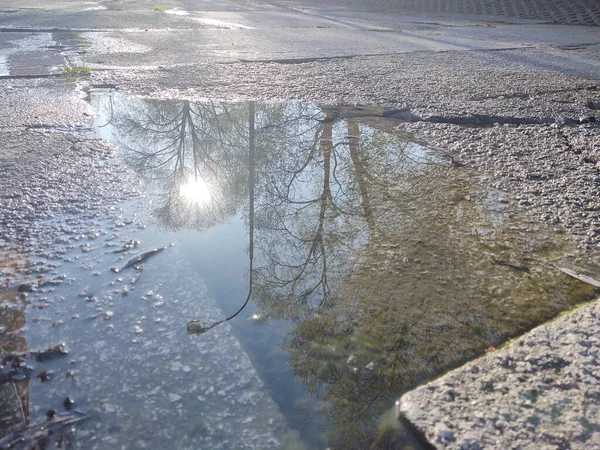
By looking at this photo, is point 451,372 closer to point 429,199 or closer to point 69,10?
point 429,199

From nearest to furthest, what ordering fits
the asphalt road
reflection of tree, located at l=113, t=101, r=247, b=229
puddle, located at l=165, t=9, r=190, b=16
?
1. reflection of tree, located at l=113, t=101, r=247, b=229
2. the asphalt road
3. puddle, located at l=165, t=9, r=190, b=16

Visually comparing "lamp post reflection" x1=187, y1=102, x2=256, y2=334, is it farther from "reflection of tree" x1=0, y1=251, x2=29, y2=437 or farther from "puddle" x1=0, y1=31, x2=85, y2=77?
"puddle" x1=0, y1=31, x2=85, y2=77

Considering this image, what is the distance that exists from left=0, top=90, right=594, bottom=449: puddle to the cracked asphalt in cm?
23

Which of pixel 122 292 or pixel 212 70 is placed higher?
pixel 212 70

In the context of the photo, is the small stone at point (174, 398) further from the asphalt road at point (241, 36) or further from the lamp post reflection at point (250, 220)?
the asphalt road at point (241, 36)

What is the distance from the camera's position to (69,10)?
9758mm

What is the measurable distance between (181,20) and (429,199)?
7891 millimetres

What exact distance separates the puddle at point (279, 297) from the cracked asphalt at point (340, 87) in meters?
0.23

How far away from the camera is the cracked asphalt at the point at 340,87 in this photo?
Result: 2502 millimetres

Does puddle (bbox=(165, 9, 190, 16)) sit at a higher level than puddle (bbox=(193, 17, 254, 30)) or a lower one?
higher

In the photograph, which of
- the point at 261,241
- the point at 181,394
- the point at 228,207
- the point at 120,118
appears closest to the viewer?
the point at 181,394

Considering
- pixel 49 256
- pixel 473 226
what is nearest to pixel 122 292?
pixel 49 256

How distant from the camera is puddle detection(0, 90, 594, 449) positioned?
1350mm

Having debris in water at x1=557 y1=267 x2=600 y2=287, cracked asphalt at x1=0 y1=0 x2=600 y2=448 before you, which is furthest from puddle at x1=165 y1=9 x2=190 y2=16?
debris in water at x1=557 y1=267 x2=600 y2=287
